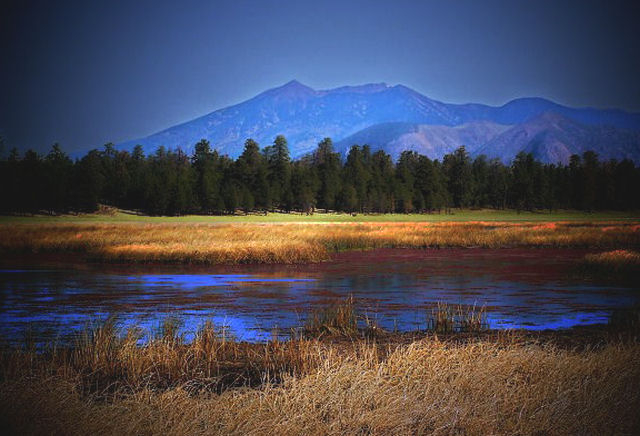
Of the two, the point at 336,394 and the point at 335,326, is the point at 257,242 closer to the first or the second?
the point at 335,326

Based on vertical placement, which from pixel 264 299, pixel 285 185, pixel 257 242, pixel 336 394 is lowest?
pixel 264 299

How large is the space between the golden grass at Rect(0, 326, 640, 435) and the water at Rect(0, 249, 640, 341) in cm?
401

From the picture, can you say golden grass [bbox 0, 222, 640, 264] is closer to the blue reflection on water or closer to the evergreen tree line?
the blue reflection on water

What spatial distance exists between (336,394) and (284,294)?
53.7 ft

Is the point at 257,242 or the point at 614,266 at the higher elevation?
the point at 257,242

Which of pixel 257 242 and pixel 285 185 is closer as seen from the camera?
pixel 257 242

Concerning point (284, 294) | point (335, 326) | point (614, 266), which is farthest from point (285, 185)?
point (335, 326)

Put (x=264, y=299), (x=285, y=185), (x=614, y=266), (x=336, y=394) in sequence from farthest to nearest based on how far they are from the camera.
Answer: (x=285, y=185) → (x=614, y=266) → (x=264, y=299) → (x=336, y=394)

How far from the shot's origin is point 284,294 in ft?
84.1

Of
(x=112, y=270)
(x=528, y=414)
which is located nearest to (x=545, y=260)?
(x=112, y=270)

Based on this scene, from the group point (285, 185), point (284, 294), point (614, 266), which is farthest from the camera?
point (285, 185)

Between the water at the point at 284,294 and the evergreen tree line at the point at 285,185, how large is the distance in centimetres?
7268

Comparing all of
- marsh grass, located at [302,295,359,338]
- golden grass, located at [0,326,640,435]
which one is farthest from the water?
golden grass, located at [0,326,640,435]

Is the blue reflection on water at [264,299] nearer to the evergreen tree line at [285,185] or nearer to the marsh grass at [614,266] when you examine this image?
the marsh grass at [614,266]
